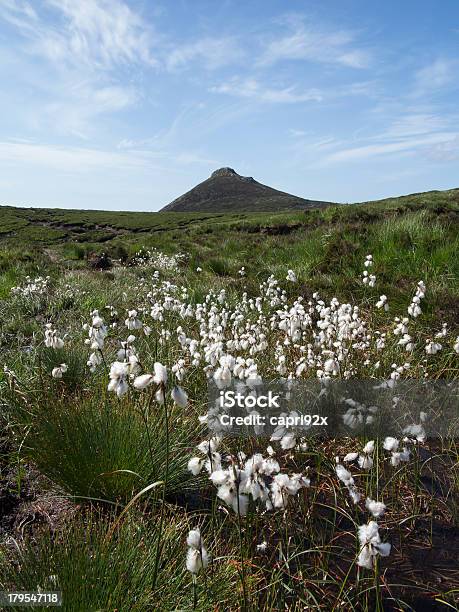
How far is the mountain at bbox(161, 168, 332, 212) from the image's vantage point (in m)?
114

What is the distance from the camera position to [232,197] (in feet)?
415

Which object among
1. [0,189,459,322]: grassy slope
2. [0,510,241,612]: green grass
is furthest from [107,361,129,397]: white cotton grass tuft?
[0,189,459,322]: grassy slope

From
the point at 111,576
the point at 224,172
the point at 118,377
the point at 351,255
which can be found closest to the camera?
the point at 111,576

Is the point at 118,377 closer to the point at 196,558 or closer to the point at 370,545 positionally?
the point at 196,558

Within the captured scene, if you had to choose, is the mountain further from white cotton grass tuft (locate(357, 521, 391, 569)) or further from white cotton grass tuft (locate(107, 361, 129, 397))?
white cotton grass tuft (locate(357, 521, 391, 569))

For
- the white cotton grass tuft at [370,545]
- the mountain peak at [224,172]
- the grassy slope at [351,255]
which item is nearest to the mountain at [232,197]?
the mountain peak at [224,172]

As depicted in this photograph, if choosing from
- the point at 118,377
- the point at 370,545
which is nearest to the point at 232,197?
the point at 118,377

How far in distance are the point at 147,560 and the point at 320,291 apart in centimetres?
668

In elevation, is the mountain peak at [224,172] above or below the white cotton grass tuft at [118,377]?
above

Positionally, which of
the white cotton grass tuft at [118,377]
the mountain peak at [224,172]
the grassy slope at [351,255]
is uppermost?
the mountain peak at [224,172]

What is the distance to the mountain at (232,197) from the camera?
114 m

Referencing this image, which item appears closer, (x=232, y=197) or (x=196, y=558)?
(x=196, y=558)

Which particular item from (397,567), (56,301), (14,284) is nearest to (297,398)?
(397,567)

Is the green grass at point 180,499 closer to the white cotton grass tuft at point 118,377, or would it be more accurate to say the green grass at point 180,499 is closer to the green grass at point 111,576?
the green grass at point 111,576
